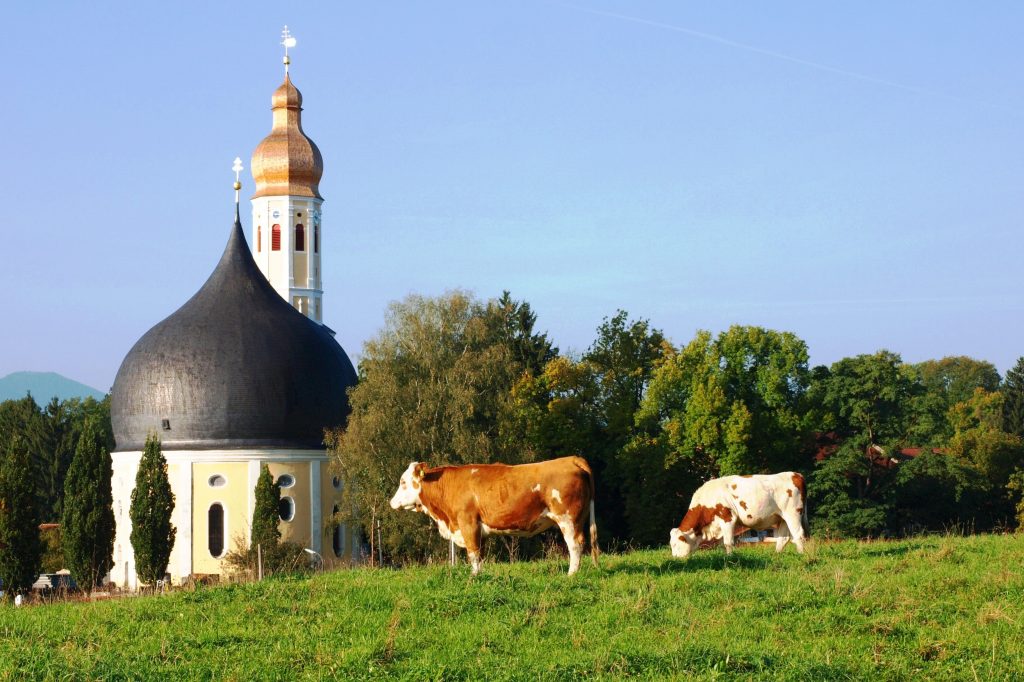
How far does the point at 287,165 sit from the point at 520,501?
206 ft

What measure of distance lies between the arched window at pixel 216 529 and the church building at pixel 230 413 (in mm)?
50

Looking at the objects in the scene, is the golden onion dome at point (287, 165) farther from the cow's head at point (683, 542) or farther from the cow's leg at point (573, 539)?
the cow's leg at point (573, 539)

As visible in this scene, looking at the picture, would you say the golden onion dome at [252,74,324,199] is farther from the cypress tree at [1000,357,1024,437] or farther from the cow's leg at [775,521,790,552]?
the cow's leg at [775,521,790,552]

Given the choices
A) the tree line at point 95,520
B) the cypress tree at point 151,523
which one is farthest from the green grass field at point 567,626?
the cypress tree at point 151,523

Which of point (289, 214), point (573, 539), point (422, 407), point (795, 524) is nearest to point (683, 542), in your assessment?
point (795, 524)

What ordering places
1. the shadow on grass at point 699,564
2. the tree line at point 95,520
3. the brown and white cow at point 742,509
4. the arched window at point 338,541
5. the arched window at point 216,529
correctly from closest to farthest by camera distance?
the shadow on grass at point 699,564, the brown and white cow at point 742,509, the tree line at point 95,520, the arched window at point 216,529, the arched window at point 338,541

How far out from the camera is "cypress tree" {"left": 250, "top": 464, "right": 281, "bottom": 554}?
51375mm

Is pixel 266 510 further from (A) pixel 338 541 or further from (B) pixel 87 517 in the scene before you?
(A) pixel 338 541

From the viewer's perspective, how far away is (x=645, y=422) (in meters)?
53.4

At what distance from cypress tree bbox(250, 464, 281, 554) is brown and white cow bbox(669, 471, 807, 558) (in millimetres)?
Result: 32968

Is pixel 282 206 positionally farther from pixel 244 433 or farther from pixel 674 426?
pixel 674 426

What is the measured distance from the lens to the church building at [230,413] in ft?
192

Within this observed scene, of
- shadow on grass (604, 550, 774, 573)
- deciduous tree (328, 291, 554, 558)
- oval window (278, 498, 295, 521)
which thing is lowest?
shadow on grass (604, 550, 774, 573)

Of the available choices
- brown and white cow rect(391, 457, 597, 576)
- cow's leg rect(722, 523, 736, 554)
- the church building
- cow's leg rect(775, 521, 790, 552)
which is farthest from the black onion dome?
brown and white cow rect(391, 457, 597, 576)
